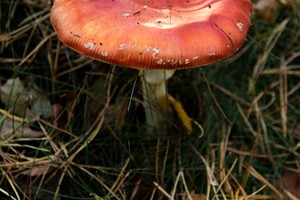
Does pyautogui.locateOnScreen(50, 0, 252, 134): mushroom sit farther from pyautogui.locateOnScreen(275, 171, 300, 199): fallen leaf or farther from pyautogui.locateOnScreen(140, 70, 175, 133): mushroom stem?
pyautogui.locateOnScreen(275, 171, 300, 199): fallen leaf

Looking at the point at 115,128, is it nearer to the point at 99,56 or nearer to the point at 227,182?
the point at 227,182

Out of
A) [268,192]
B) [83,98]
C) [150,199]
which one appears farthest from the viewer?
[83,98]

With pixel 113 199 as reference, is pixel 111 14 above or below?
above

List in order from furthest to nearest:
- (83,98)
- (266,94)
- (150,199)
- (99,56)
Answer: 1. (266,94)
2. (83,98)
3. (150,199)
4. (99,56)

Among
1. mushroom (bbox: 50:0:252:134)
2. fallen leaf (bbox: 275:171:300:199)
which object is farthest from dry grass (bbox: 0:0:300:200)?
mushroom (bbox: 50:0:252:134)

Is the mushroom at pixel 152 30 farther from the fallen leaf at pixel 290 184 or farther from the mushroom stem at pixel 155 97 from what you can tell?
the fallen leaf at pixel 290 184

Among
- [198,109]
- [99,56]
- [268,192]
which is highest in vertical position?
[99,56]

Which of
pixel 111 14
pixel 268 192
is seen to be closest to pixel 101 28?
pixel 111 14
